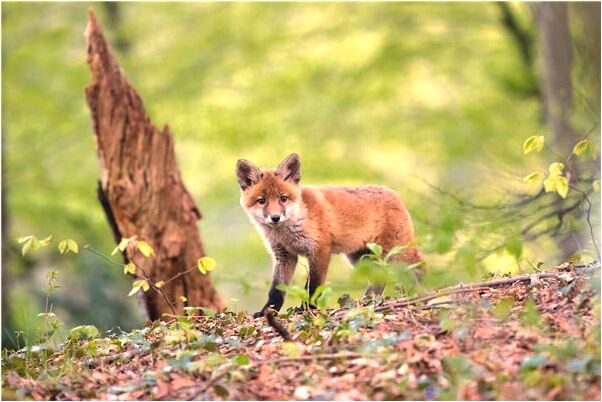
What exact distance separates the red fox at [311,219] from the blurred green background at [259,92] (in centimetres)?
751

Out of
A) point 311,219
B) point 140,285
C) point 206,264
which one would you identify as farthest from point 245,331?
point 311,219

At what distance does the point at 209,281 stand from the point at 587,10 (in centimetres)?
555

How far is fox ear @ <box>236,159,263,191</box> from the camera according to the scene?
7031mm

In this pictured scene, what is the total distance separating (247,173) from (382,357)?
3.08 metres

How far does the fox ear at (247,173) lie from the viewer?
703 centimetres

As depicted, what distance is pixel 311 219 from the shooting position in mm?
7066

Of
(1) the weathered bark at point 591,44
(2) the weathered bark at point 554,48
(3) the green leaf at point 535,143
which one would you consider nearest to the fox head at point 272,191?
(3) the green leaf at point 535,143

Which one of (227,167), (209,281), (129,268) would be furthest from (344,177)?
(129,268)

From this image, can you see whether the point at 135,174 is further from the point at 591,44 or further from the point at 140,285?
the point at 591,44

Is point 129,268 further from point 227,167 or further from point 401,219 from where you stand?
point 227,167

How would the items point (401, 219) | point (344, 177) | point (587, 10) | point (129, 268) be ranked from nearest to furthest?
1. point (129, 268)
2. point (401, 219)
3. point (587, 10)
4. point (344, 177)

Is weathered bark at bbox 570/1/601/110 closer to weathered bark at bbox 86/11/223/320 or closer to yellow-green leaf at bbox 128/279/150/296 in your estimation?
weathered bark at bbox 86/11/223/320

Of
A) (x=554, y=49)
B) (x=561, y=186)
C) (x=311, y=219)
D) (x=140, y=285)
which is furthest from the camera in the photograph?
(x=554, y=49)

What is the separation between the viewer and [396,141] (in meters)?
16.4
